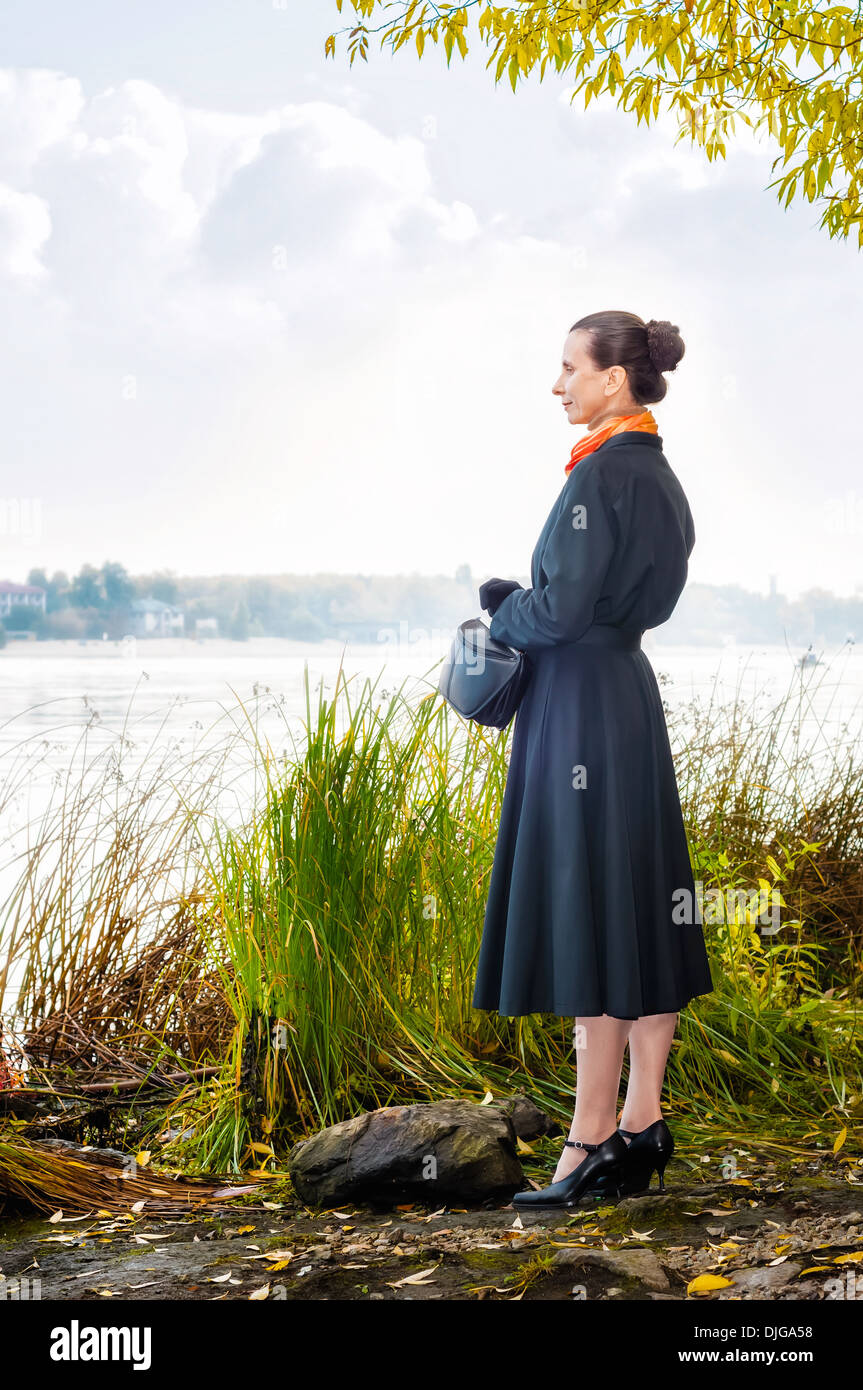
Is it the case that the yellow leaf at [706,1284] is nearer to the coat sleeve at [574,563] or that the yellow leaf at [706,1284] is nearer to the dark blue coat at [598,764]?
the dark blue coat at [598,764]

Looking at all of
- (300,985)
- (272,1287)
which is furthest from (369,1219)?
A: (300,985)

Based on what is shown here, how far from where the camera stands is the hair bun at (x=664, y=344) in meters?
2.78

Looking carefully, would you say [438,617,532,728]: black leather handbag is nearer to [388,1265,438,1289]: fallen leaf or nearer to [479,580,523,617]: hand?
[479,580,523,617]: hand

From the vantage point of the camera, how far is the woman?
2.72m

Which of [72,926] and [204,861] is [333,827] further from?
[72,926]

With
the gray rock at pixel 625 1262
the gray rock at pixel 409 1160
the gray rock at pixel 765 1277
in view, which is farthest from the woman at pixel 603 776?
the gray rock at pixel 765 1277

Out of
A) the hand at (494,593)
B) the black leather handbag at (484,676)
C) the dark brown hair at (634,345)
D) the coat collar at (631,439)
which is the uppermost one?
the dark brown hair at (634,345)

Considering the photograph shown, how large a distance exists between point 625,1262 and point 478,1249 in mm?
328

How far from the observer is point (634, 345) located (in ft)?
9.18

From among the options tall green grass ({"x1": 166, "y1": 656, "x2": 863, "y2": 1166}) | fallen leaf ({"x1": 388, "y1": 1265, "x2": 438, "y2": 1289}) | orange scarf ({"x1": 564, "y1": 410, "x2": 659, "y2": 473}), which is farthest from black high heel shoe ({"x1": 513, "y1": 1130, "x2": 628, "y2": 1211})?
orange scarf ({"x1": 564, "y1": 410, "x2": 659, "y2": 473})

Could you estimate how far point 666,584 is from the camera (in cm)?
→ 280

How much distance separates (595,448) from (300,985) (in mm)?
1546
